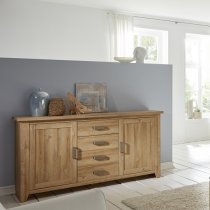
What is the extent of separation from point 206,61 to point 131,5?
2544mm

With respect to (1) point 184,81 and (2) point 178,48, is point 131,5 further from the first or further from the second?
(1) point 184,81

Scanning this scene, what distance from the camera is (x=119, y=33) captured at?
5.66m

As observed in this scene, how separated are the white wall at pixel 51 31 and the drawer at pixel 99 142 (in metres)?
2.33

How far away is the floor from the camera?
3062 millimetres

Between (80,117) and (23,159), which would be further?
(80,117)

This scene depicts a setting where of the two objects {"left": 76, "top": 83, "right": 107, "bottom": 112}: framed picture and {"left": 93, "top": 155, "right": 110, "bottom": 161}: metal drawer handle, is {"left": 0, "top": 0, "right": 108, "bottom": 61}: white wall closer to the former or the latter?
{"left": 76, "top": 83, "right": 107, "bottom": 112}: framed picture

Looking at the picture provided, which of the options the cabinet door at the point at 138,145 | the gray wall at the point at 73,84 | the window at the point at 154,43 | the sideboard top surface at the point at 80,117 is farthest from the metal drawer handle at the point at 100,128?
the window at the point at 154,43

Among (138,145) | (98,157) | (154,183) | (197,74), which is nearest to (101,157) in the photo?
(98,157)

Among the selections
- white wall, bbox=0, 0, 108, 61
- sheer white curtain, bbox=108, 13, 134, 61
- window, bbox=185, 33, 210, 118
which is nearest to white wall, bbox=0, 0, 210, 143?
white wall, bbox=0, 0, 108, 61

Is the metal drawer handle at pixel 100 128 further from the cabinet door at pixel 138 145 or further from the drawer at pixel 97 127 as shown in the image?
the cabinet door at pixel 138 145

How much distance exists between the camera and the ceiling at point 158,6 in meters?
5.13

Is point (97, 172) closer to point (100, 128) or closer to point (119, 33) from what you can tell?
point (100, 128)

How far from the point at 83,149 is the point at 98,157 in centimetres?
21

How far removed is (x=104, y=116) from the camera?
3.38 m
